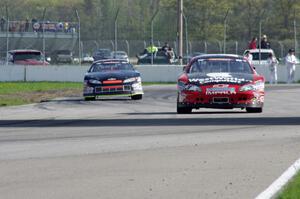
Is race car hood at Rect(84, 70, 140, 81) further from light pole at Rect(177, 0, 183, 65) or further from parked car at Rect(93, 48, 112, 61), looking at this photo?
parked car at Rect(93, 48, 112, 61)

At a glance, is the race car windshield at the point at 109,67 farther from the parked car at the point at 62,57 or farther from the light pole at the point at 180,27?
the parked car at the point at 62,57

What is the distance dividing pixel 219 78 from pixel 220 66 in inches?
45.2

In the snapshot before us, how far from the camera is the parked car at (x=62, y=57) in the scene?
5520cm

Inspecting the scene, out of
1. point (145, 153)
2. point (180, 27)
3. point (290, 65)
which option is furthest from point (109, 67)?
point (145, 153)

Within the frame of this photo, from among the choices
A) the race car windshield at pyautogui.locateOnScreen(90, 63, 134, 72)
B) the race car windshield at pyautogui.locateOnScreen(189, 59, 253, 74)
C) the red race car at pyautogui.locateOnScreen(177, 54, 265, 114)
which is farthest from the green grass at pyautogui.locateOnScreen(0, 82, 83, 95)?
the red race car at pyautogui.locateOnScreen(177, 54, 265, 114)

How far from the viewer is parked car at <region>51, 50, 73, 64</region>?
181ft

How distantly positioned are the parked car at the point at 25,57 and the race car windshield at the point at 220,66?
28.0 meters

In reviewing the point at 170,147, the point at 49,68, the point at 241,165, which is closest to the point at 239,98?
the point at 170,147

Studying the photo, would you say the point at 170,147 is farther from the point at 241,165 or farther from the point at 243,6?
the point at 243,6

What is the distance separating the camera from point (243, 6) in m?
71.6

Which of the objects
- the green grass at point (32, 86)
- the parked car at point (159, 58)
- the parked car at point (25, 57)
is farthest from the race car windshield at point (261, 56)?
the parked car at point (25, 57)

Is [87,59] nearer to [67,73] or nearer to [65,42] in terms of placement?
[65,42]

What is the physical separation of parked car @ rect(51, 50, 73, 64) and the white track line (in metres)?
42.9

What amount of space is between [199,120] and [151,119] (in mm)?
1231
